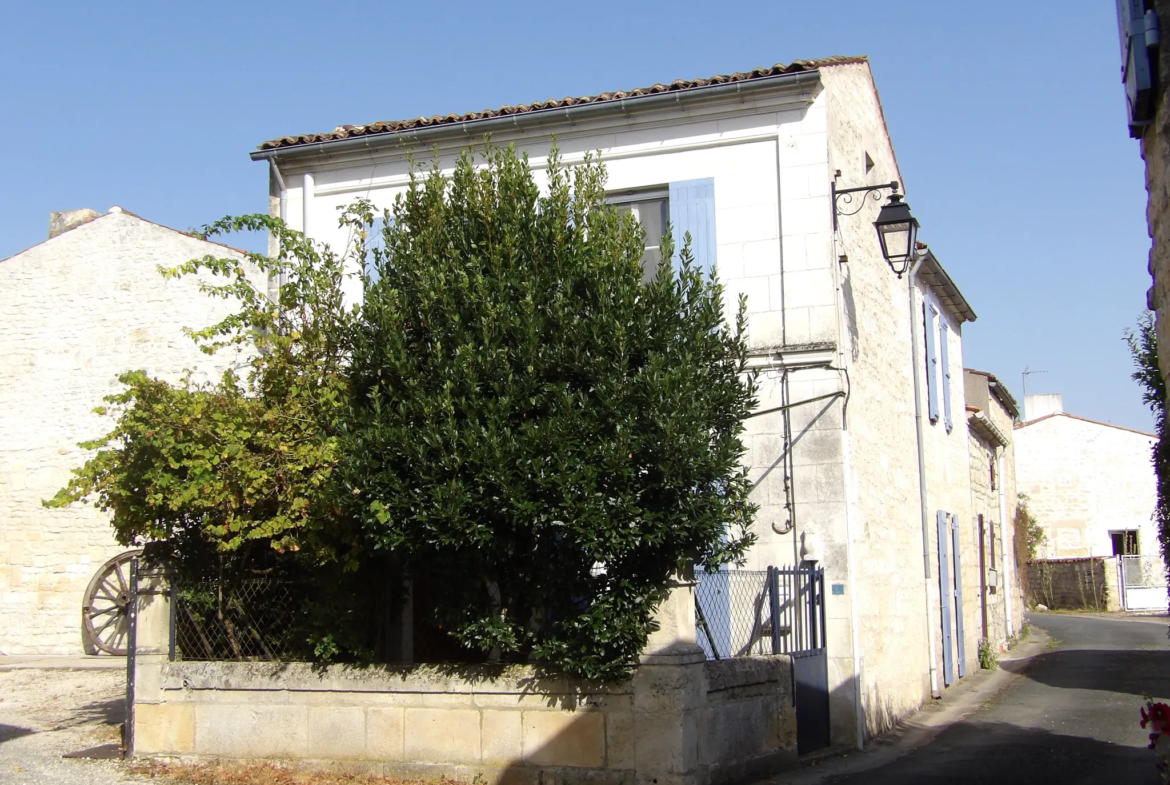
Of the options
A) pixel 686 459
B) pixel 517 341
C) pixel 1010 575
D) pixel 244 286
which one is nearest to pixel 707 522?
pixel 686 459

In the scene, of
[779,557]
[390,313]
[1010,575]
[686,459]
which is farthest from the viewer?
[1010,575]

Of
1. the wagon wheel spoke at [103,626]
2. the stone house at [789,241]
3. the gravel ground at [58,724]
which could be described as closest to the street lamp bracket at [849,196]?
the stone house at [789,241]

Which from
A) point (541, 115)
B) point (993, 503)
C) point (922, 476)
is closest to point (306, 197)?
point (541, 115)

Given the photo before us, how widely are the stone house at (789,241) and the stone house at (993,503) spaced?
7.03m

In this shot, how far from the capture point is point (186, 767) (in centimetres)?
856

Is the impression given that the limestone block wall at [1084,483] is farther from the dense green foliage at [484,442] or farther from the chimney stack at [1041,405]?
the dense green foliage at [484,442]

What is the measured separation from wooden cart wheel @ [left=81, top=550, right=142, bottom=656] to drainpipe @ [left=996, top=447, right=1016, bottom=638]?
1602 centimetres

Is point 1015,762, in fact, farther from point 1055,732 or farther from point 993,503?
point 993,503

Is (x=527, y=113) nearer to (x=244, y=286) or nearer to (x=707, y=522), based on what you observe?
(x=244, y=286)

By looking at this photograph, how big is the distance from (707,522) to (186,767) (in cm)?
453

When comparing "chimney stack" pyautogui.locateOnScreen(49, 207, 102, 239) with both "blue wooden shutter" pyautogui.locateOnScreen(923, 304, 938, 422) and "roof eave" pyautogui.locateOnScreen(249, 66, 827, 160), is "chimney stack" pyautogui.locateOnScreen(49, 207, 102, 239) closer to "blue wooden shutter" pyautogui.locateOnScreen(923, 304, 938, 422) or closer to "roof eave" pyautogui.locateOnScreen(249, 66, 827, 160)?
"roof eave" pyautogui.locateOnScreen(249, 66, 827, 160)

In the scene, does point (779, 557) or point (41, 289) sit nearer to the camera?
point (779, 557)

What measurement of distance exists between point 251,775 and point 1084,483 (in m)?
33.9

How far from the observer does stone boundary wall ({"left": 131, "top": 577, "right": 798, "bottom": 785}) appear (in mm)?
7547
